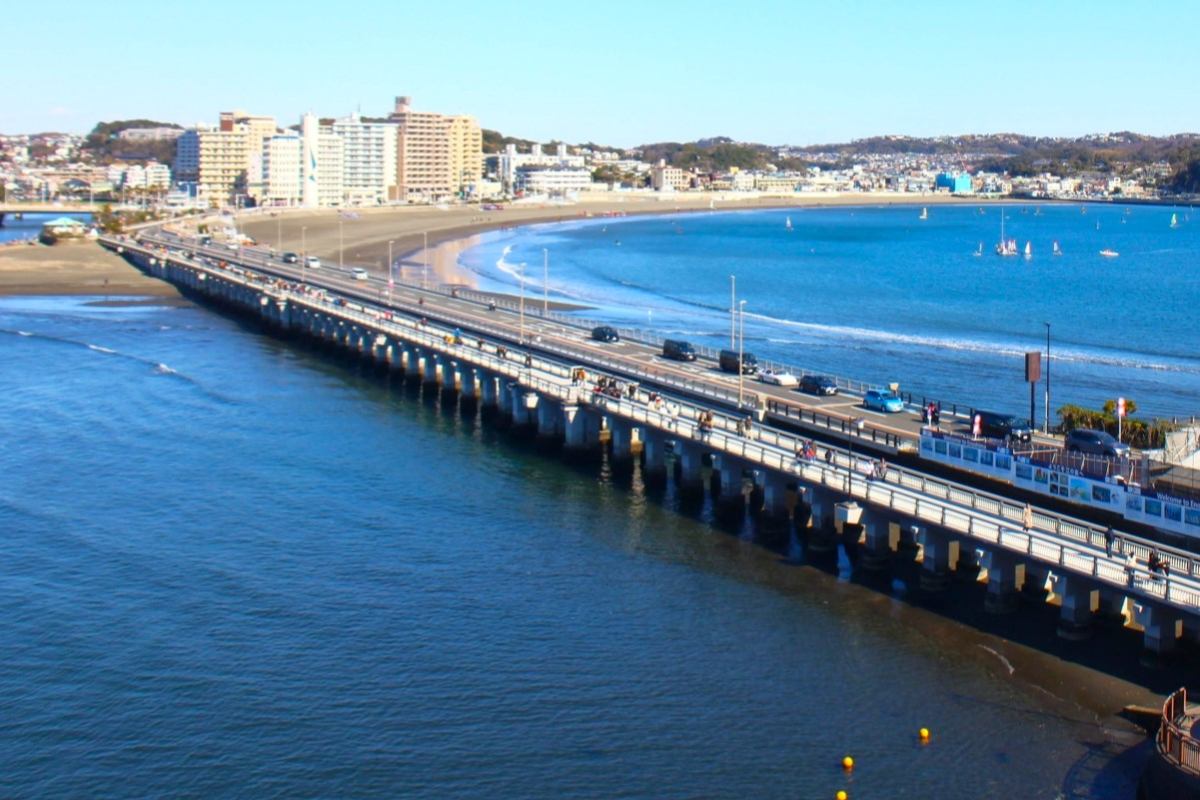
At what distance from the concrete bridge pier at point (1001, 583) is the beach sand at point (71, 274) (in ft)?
296

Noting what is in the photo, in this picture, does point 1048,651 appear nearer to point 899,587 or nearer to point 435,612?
point 899,587

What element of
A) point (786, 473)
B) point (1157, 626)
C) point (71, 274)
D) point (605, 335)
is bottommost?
point (1157, 626)

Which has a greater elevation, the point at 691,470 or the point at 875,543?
the point at 691,470

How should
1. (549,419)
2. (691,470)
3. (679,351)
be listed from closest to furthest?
(691,470), (549,419), (679,351)

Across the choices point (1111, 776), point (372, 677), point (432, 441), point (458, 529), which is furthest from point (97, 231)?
point (1111, 776)

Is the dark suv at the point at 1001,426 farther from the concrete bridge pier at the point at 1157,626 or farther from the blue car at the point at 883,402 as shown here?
the concrete bridge pier at the point at 1157,626

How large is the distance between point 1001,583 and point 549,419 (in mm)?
24553

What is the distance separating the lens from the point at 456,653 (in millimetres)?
30719

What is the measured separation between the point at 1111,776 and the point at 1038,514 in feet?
32.1

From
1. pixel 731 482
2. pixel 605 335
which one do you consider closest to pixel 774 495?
pixel 731 482

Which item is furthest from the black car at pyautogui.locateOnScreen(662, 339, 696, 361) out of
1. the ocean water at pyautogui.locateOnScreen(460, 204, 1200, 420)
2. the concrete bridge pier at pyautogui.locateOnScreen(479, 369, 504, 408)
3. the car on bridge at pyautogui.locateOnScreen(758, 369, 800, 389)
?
the ocean water at pyautogui.locateOnScreen(460, 204, 1200, 420)

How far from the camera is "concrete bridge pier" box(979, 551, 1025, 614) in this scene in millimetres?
31797

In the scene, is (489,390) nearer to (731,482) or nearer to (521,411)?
(521,411)

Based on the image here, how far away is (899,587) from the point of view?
34.8 meters
